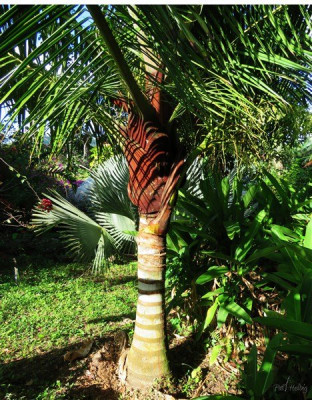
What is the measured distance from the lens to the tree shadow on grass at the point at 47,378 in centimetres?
208

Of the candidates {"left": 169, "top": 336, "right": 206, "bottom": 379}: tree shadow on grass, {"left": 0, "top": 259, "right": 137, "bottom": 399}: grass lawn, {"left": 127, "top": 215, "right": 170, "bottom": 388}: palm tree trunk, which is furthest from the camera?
{"left": 169, "top": 336, "right": 206, "bottom": 379}: tree shadow on grass

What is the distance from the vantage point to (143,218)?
6.69ft

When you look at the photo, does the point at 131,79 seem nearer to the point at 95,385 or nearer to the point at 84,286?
the point at 95,385

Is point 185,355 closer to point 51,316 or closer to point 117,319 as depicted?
point 117,319

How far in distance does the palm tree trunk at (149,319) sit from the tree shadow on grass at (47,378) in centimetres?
25

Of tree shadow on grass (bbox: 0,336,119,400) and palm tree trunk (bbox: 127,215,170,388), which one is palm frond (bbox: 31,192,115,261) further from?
palm tree trunk (bbox: 127,215,170,388)

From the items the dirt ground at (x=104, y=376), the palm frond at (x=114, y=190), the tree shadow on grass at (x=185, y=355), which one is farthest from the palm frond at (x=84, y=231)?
the tree shadow on grass at (x=185, y=355)

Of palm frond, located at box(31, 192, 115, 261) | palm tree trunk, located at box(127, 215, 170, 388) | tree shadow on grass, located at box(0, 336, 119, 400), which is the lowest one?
tree shadow on grass, located at box(0, 336, 119, 400)

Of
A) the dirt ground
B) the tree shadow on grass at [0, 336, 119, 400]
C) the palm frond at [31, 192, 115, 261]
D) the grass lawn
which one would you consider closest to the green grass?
the grass lawn

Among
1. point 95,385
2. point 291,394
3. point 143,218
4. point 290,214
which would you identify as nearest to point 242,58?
point 143,218

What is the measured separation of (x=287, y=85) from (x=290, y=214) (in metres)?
1.11

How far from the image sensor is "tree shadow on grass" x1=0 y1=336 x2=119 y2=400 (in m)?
2.08

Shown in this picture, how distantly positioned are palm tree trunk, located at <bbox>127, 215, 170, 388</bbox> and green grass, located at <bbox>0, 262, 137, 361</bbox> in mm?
1018

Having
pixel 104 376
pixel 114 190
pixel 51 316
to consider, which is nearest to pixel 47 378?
pixel 104 376
